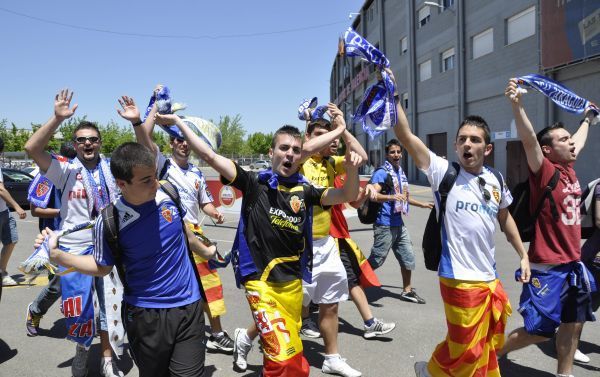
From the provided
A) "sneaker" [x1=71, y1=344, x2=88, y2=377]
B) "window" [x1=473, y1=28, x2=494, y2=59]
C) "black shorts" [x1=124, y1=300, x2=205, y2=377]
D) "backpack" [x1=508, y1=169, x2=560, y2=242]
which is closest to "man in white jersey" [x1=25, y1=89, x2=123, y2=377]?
"sneaker" [x1=71, y1=344, x2=88, y2=377]

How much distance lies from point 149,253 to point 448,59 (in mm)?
25677

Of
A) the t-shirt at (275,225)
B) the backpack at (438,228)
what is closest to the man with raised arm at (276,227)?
the t-shirt at (275,225)

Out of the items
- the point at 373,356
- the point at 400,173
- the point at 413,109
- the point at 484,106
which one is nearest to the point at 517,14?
the point at 484,106

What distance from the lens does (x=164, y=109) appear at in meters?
3.23

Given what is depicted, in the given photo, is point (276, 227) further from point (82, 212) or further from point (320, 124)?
point (82, 212)

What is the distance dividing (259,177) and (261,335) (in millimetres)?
1051

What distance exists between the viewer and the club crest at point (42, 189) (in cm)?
437

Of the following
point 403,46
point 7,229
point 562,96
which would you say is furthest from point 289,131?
point 403,46

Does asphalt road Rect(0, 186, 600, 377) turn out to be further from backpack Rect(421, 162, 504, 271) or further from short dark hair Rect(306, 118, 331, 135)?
short dark hair Rect(306, 118, 331, 135)

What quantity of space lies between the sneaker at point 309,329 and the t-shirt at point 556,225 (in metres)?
2.27

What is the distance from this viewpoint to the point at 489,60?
2131 cm

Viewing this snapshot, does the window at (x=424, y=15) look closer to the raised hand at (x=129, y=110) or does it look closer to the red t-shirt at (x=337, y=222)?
the red t-shirt at (x=337, y=222)

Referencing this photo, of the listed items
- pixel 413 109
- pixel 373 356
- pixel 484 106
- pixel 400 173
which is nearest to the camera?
pixel 373 356

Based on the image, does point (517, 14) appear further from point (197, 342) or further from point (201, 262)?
point (197, 342)
